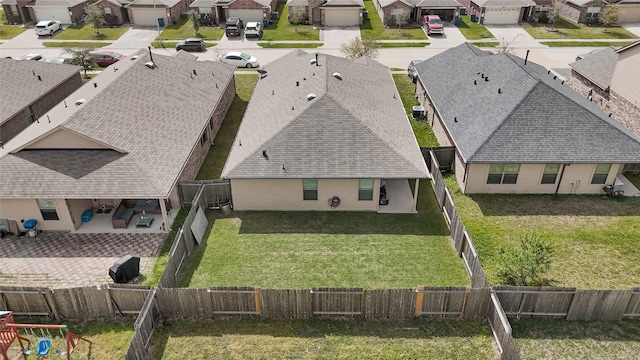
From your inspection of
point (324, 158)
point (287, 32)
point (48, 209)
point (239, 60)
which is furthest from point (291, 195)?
point (287, 32)

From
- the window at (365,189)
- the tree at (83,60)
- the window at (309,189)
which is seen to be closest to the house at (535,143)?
the window at (365,189)

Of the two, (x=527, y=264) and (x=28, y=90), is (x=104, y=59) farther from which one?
(x=527, y=264)

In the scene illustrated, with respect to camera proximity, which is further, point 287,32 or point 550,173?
point 287,32

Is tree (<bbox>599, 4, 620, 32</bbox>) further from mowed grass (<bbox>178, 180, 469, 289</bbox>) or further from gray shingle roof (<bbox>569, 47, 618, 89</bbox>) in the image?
mowed grass (<bbox>178, 180, 469, 289</bbox>)

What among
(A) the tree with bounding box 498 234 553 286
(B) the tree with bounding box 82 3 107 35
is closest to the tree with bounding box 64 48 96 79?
(B) the tree with bounding box 82 3 107 35

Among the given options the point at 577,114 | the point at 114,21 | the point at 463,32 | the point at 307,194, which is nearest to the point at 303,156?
the point at 307,194

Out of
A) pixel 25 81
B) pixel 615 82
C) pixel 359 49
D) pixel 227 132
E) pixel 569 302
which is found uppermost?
pixel 615 82

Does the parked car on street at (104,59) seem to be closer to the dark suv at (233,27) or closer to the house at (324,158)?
the dark suv at (233,27)
